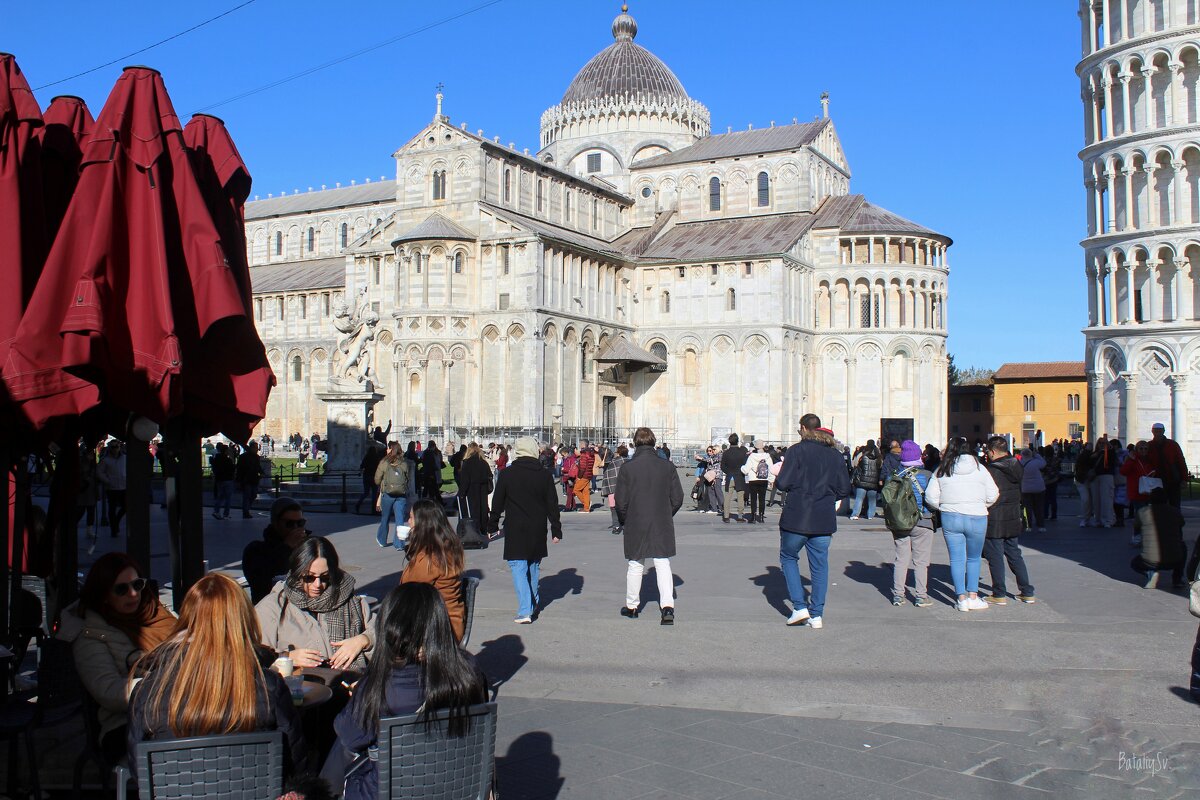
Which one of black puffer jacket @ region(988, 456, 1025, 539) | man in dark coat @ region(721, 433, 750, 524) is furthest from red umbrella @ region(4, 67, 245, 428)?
man in dark coat @ region(721, 433, 750, 524)

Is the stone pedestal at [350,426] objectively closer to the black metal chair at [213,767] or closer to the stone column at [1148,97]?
the black metal chair at [213,767]

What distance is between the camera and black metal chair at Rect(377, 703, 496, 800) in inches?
154

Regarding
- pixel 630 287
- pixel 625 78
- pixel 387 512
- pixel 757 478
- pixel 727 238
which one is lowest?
pixel 387 512

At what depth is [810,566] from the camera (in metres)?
10.3

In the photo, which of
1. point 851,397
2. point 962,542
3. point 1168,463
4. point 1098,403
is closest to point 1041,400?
point 851,397

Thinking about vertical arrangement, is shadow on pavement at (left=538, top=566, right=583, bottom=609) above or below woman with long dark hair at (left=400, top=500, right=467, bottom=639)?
below

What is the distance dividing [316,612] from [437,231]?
41.7 m

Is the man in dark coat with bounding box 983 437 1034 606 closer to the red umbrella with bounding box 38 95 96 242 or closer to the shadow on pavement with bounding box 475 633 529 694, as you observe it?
the shadow on pavement with bounding box 475 633 529 694

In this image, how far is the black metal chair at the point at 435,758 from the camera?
3900 mm

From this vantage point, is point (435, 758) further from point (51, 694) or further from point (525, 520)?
point (525, 520)

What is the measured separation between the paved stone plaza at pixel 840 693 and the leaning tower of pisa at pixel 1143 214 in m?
28.8

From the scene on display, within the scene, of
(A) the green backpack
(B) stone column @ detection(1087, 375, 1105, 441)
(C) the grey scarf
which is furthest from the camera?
(B) stone column @ detection(1087, 375, 1105, 441)

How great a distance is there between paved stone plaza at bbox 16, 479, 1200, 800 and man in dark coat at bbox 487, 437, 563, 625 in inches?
14.9

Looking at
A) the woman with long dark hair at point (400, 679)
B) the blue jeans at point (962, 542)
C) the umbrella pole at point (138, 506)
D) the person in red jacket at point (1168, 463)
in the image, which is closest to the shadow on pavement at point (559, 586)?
the blue jeans at point (962, 542)
